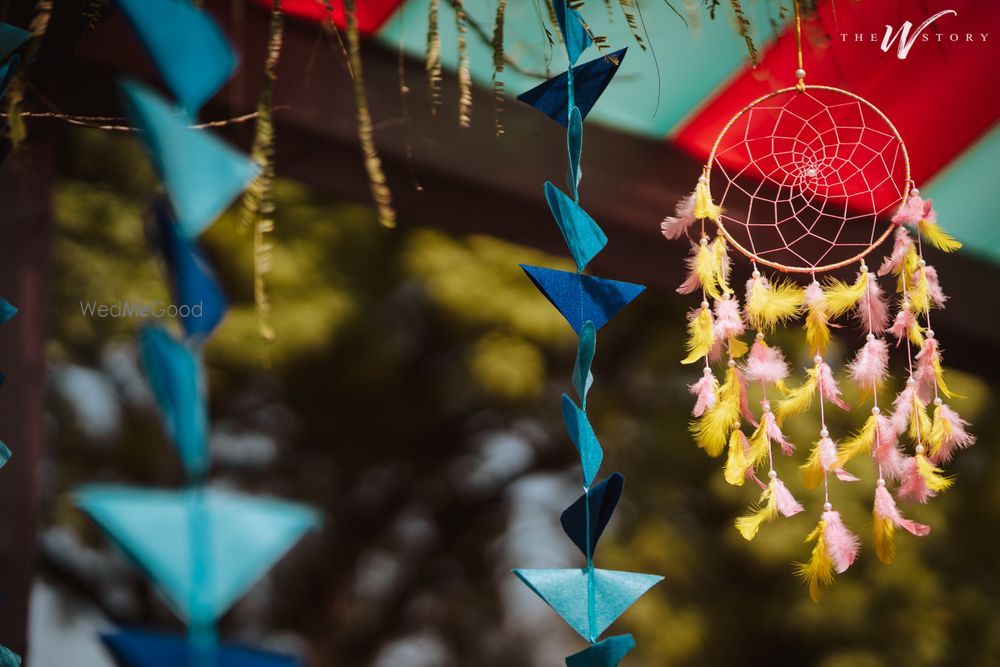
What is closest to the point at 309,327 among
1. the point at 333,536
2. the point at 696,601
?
the point at 333,536

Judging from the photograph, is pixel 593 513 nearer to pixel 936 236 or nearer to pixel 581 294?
pixel 581 294

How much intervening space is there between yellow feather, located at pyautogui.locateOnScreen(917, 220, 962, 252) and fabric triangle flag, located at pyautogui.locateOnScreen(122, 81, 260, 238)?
0.67 m

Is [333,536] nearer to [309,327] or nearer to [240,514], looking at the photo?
[309,327]

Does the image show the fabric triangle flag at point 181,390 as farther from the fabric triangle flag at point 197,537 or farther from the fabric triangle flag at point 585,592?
the fabric triangle flag at point 585,592

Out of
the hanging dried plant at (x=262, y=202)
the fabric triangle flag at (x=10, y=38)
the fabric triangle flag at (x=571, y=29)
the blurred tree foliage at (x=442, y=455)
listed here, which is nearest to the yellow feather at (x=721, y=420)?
the fabric triangle flag at (x=571, y=29)

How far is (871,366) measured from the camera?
0.92 m

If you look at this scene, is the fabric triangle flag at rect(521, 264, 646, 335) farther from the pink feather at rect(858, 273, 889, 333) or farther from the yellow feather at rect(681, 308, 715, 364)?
the pink feather at rect(858, 273, 889, 333)

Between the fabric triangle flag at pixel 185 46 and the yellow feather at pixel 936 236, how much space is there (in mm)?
665

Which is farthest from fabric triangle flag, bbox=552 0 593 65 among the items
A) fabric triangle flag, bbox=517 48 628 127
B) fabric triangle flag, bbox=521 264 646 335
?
fabric triangle flag, bbox=521 264 646 335

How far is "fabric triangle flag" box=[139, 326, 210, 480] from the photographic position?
0.43 meters

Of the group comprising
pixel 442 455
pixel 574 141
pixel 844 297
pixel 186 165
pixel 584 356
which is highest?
pixel 186 165

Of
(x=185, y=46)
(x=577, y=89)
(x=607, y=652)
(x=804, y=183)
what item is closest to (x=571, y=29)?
(x=577, y=89)

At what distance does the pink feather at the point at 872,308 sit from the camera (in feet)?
3.07

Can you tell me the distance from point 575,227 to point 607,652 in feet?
1.01
